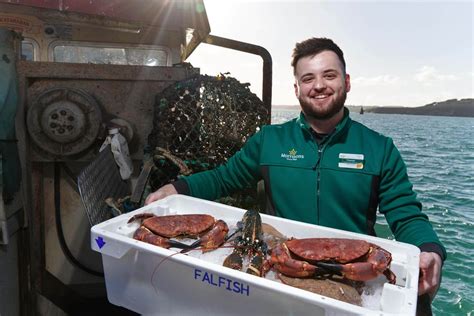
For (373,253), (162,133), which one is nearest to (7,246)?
(162,133)

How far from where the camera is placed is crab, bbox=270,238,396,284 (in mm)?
1669

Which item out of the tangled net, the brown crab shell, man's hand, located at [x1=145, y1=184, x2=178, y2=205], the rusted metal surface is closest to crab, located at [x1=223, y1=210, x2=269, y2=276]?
the brown crab shell

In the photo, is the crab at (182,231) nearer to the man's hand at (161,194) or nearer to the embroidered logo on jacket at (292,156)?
the man's hand at (161,194)

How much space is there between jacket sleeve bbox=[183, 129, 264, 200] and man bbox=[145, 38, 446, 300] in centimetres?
7

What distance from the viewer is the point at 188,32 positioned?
5668mm

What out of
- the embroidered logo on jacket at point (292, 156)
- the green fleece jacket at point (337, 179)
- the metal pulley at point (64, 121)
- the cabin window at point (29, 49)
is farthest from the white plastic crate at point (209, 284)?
the cabin window at point (29, 49)

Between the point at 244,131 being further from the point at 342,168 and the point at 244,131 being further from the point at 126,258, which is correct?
the point at 126,258

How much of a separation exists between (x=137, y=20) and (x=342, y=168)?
388 centimetres

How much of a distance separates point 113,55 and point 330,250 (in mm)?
5397

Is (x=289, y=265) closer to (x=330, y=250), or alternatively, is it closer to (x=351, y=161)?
(x=330, y=250)

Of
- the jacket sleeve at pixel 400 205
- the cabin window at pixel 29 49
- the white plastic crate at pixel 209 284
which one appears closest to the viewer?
the white plastic crate at pixel 209 284

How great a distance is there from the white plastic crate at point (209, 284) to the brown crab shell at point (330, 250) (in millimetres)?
206

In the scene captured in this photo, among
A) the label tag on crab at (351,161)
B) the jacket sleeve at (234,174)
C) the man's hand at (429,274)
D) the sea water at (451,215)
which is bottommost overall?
the sea water at (451,215)

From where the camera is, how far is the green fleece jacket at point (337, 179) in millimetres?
2551
